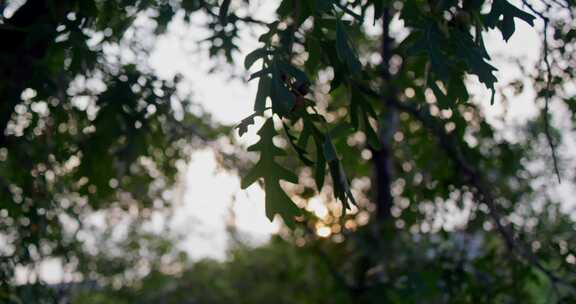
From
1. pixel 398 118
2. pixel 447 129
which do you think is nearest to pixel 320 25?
pixel 447 129

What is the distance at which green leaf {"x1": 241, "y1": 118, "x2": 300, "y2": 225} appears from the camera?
261cm

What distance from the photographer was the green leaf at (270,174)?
8.55 feet

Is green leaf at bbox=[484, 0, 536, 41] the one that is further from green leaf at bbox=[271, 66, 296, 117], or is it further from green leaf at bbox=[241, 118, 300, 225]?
green leaf at bbox=[241, 118, 300, 225]

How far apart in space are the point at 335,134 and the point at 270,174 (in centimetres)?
45

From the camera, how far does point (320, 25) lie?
9.27 ft

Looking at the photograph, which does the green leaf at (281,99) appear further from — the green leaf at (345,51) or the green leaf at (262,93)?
the green leaf at (345,51)

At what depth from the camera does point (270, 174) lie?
2.65 m

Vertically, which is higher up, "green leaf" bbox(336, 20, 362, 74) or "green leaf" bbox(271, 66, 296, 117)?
"green leaf" bbox(336, 20, 362, 74)

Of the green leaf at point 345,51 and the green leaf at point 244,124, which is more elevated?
the green leaf at point 345,51

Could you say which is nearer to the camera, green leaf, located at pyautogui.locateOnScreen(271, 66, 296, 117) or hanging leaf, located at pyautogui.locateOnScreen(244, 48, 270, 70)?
green leaf, located at pyautogui.locateOnScreen(271, 66, 296, 117)

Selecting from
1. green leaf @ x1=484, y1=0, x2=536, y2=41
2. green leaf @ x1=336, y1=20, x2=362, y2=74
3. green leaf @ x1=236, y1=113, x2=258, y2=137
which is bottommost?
green leaf @ x1=236, y1=113, x2=258, y2=137

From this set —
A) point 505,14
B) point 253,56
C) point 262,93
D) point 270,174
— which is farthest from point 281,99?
point 505,14

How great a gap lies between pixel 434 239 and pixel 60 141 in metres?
3.51

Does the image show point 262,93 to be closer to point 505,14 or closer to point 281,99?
point 281,99
